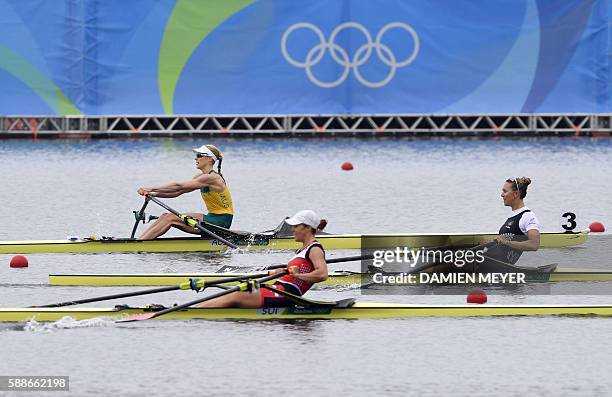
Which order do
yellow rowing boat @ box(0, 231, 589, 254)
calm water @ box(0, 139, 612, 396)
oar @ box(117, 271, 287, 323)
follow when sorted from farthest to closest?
yellow rowing boat @ box(0, 231, 589, 254) → oar @ box(117, 271, 287, 323) → calm water @ box(0, 139, 612, 396)

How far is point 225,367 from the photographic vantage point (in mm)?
15344

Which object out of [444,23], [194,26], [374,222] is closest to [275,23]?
[194,26]

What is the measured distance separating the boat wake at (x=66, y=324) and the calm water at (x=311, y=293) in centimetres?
2

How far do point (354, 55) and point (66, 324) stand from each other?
3183 centimetres

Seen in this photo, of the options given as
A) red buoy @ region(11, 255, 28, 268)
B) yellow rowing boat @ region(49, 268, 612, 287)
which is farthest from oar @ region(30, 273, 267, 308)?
red buoy @ region(11, 255, 28, 268)

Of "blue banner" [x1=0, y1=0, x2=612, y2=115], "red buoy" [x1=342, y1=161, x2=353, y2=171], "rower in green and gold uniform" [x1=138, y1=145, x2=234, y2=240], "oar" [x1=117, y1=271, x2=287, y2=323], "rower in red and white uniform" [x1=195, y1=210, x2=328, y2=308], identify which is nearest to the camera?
"oar" [x1=117, y1=271, x2=287, y2=323]

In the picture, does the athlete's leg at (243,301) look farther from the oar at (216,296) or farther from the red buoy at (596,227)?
the red buoy at (596,227)

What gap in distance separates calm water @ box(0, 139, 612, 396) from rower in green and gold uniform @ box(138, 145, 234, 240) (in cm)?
70

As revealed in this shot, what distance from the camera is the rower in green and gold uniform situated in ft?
76.8

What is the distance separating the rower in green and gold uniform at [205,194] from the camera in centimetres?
2341

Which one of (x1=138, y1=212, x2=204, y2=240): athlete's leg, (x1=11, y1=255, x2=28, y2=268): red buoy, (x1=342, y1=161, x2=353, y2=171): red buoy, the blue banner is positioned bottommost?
(x1=11, y1=255, x2=28, y2=268): red buoy

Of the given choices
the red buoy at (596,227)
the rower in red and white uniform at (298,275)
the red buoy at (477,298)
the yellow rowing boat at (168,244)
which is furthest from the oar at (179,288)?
the red buoy at (596,227)

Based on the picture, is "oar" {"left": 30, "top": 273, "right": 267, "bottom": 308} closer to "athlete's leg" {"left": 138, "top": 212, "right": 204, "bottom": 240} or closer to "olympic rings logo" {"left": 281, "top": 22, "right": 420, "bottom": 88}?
"athlete's leg" {"left": 138, "top": 212, "right": 204, "bottom": 240}

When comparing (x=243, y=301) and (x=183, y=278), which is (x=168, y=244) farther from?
(x=243, y=301)
